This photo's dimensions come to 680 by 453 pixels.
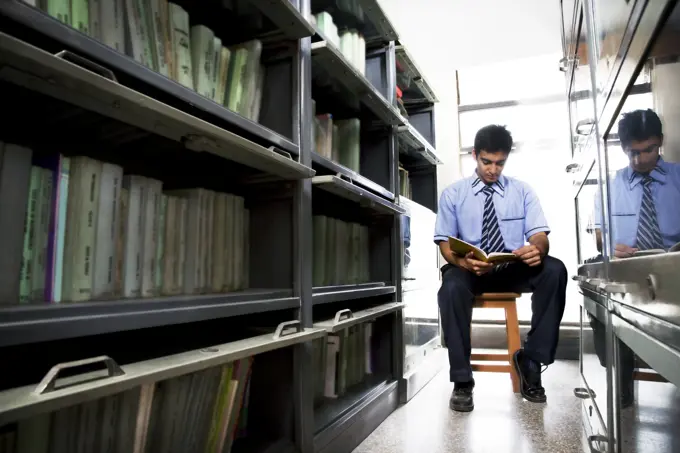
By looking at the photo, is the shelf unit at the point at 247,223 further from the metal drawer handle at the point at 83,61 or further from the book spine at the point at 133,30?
the book spine at the point at 133,30

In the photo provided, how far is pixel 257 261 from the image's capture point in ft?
4.07

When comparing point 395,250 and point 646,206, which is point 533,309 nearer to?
point 395,250

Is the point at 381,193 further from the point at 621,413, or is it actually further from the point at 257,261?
the point at 621,413

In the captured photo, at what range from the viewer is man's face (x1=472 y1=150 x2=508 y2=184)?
7.18 feet

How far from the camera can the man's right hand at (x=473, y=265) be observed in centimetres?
183

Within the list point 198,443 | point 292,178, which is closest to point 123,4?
point 292,178

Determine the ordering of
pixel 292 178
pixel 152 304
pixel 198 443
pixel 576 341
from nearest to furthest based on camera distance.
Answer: pixel 152 304 → pixel 198 443 → pixel 292 178 → pixel 576 341

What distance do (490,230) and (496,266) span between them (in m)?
0.27

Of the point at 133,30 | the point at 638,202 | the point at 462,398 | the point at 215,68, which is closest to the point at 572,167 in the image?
the point at 462,398

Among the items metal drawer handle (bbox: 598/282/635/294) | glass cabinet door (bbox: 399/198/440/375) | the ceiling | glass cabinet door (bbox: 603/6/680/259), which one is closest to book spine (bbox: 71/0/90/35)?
glass cabinet door (bbox: 603/6/680/259)

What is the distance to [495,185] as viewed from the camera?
2.23 m

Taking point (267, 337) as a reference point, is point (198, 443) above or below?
below

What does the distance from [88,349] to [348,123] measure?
1322mm

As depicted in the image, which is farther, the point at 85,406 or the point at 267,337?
the point at 267,337
